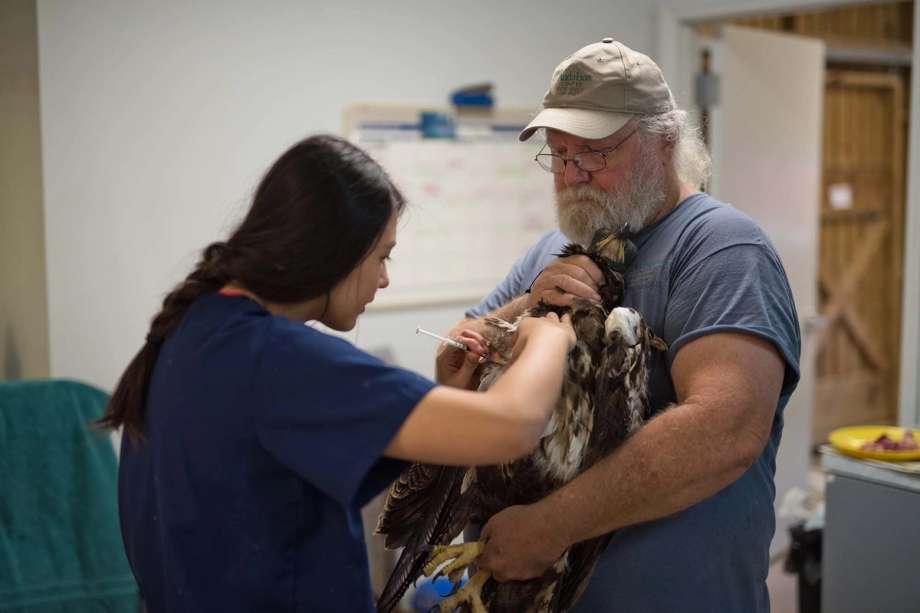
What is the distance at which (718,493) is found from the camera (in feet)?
5.26

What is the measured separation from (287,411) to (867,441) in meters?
2.41

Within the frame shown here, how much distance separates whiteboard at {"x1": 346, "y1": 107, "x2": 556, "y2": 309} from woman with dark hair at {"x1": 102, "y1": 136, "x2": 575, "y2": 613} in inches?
92.3

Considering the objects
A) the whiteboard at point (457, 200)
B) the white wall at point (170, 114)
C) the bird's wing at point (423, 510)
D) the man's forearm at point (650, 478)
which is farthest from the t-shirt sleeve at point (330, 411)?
the whiteboard at point (457, 200)

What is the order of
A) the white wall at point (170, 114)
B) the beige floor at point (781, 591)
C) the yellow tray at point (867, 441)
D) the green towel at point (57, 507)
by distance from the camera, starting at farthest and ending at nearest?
the beige floor at point (781, 591) → the white wall at point (170, 114) → the yellow tray at point (867, 441) → the green towel at point (57, 507)

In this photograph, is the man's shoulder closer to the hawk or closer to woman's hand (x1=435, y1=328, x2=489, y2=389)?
the hawk

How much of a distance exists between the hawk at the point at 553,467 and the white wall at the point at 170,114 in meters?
1.76

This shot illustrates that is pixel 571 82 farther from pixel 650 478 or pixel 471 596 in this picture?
pixel 471 596

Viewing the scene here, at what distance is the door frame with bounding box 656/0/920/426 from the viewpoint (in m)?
3.22

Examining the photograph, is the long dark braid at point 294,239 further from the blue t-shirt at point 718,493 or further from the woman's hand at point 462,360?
the blue t-shirt at point 718,493

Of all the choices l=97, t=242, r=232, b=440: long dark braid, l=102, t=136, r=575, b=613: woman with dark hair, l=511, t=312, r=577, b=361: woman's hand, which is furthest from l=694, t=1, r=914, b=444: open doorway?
l=97, t=242, r=232, b=440: long dark braid

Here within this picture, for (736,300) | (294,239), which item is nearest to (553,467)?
(736,300)

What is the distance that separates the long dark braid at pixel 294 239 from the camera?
49.3 inches

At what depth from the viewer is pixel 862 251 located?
21.7 ft

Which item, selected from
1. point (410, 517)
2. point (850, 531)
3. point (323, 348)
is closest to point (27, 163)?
point (410, 517)
